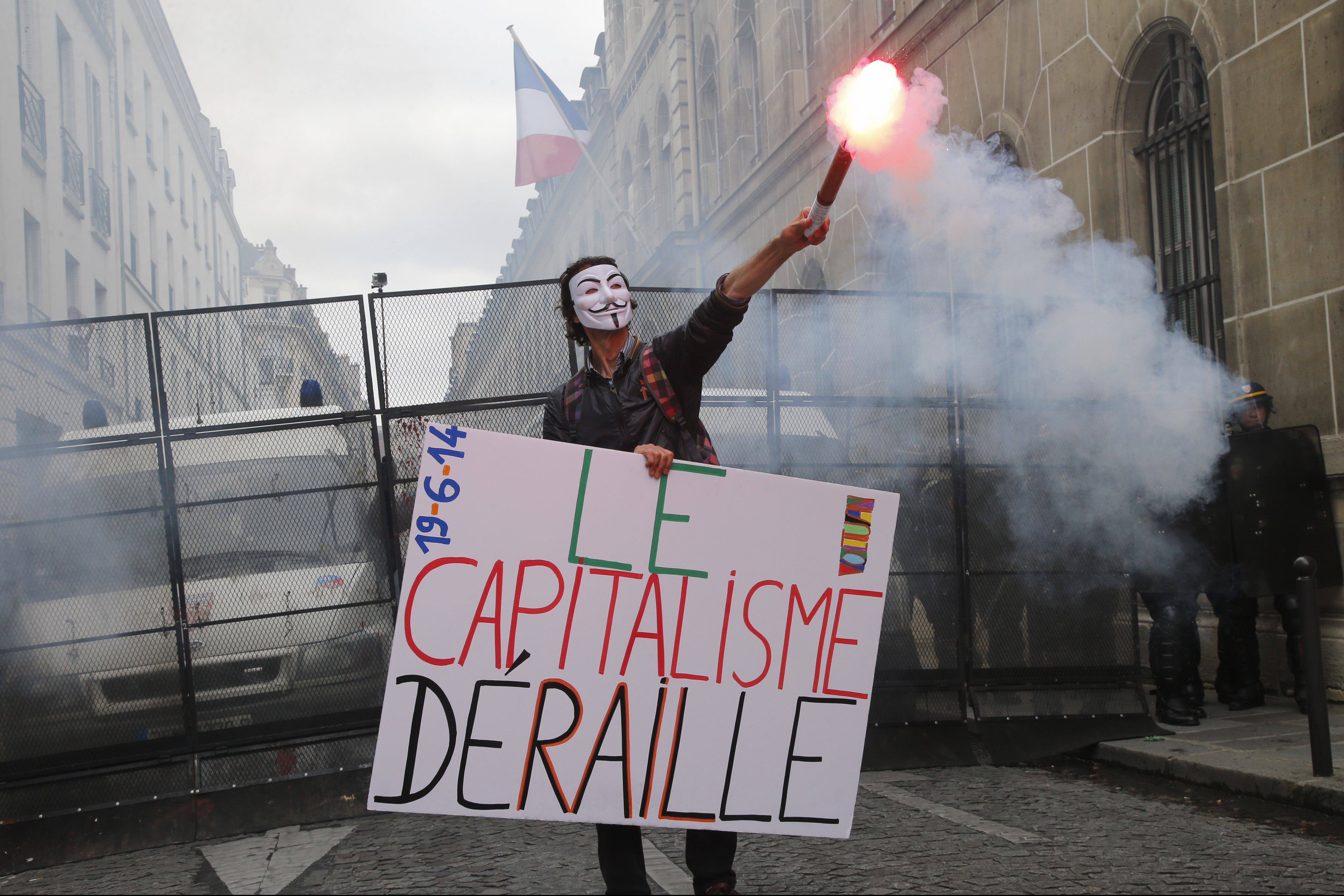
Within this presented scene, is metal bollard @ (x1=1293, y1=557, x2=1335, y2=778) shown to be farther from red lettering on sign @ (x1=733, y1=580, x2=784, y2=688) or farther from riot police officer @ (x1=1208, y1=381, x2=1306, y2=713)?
red lettering on sign @ (x1=733, y1=580, x2=784, y2=688)

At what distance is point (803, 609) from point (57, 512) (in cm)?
421

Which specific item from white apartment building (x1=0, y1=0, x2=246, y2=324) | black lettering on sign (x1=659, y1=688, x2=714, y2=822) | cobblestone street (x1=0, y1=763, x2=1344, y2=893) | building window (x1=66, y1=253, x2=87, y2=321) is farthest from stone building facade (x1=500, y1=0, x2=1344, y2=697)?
building window (x1=66, y1=253, x2=87, y2=321)

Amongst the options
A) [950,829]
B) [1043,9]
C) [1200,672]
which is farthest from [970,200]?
[950,829]

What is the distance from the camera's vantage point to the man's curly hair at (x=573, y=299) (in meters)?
3.70

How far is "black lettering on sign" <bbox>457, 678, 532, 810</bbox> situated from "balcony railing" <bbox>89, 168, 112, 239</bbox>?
19.4 m

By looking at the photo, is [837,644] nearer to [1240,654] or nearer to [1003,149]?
[1240,654]

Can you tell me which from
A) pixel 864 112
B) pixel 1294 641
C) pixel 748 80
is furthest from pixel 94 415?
pixel 748 80

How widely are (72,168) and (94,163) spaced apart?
2223 mm

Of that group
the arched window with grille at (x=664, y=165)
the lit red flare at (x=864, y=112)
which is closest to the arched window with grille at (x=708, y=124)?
the arched window with grille at (x=664, y=165)

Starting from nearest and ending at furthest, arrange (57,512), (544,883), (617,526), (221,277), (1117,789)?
(617,526) < (544,883) < (1117,789) < (57,512) < (221,277)

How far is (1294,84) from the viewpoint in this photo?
7.52 metres

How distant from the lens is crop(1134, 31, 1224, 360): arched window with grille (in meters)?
8.77

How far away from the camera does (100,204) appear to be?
2050 cm

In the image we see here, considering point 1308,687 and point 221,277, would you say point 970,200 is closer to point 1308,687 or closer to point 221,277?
point 1308,687
